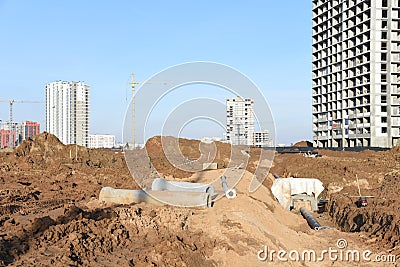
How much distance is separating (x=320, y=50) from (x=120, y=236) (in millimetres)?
69689

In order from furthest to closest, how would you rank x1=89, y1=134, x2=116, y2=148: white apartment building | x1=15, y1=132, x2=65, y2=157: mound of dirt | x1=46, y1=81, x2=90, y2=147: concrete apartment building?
1. x1=89, y1=134, x2=116, y2=148: white apartment building
2. x1=46, y1=81, x2=90, y2=147: concrete apartment building
3. x1=15, y1=132, x2=65, y2=157: mound of dirt

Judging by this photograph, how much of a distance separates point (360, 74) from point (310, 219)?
5197cm

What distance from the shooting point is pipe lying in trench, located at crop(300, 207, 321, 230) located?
1213 centimetres

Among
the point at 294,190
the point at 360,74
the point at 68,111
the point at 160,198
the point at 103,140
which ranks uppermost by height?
the point at 360,74

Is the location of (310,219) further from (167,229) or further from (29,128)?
(29,128)

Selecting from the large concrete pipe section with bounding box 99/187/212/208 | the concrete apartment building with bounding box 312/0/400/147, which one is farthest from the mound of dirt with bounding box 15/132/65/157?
the concrete apartment building with bounding box 312/0/400/147

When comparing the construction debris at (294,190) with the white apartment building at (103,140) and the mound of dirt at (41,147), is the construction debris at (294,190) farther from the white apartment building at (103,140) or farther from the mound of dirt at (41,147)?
the white apartment building at (103,140)

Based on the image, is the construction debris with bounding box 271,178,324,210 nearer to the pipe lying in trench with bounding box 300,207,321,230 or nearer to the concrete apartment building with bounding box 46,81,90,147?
the pipe lying in trench with bounding box 300,207,321,230

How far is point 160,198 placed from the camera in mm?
10883

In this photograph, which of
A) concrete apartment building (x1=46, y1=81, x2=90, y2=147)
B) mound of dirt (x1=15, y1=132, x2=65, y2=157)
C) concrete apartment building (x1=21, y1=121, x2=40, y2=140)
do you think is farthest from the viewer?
concrete apartment building (x1=21, y1=121, x2=40, y2=140)

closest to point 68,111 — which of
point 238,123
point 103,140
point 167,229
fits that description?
point 103,140

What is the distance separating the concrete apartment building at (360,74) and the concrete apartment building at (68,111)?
148ft

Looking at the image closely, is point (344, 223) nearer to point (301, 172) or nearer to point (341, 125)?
point (301, 172)

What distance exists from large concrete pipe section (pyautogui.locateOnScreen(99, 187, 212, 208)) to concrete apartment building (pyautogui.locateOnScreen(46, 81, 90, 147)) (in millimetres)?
71316
